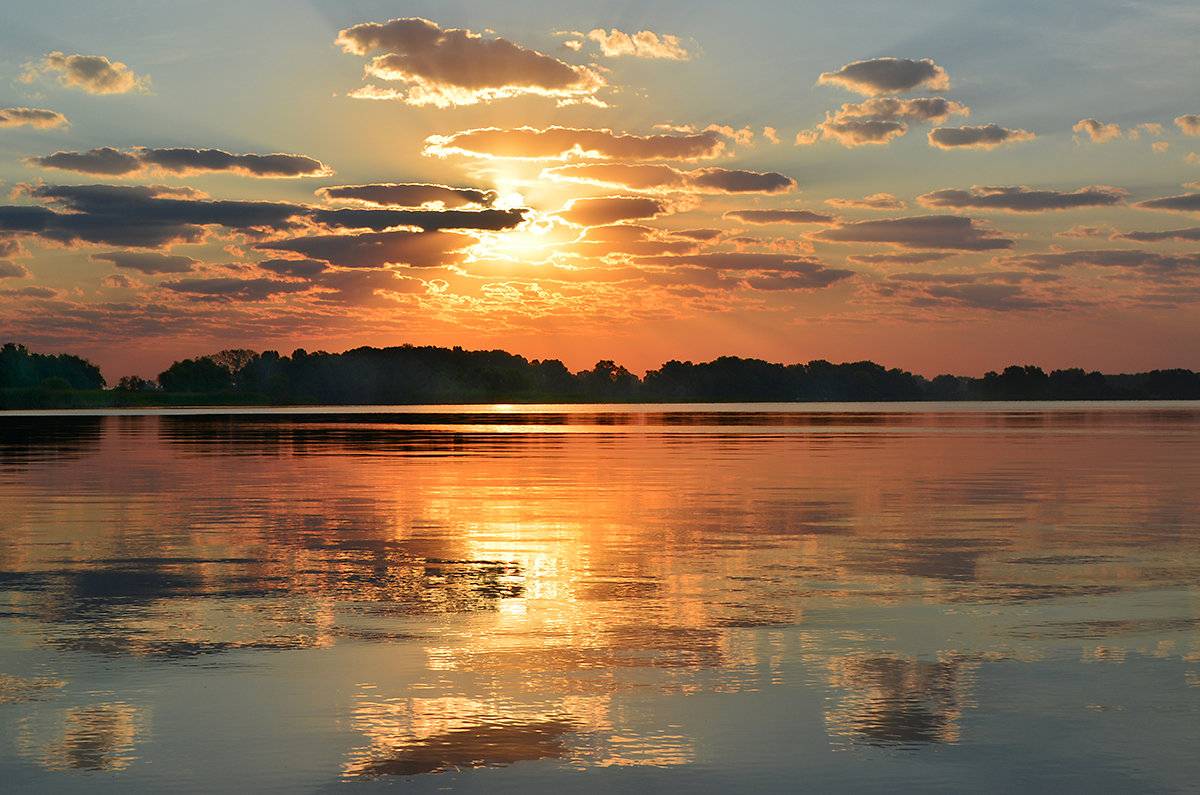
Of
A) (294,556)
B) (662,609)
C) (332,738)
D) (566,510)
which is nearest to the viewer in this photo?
(332,738)

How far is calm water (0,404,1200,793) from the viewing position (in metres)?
8.37

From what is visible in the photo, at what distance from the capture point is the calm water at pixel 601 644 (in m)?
8.37

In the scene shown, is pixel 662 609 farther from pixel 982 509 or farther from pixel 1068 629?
pixel 982 509

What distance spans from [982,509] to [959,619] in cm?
1351

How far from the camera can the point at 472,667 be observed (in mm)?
11148

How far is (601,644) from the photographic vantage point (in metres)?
12.2

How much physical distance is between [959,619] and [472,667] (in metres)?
5.83

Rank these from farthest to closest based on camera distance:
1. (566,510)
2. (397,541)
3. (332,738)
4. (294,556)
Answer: (566,510)
(397,541)
(294,556)
(332,738)

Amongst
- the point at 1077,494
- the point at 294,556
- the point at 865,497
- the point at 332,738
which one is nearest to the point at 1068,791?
the point at 332,738

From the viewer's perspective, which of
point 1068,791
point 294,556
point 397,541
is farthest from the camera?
point 397,541

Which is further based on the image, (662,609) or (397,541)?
(397,541)

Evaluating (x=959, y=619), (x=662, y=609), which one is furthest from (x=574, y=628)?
(x=959, y=619)

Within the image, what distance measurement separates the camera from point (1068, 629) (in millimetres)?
12961

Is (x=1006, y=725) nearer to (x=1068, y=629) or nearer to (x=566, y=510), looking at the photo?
(x=1068, y=629)
